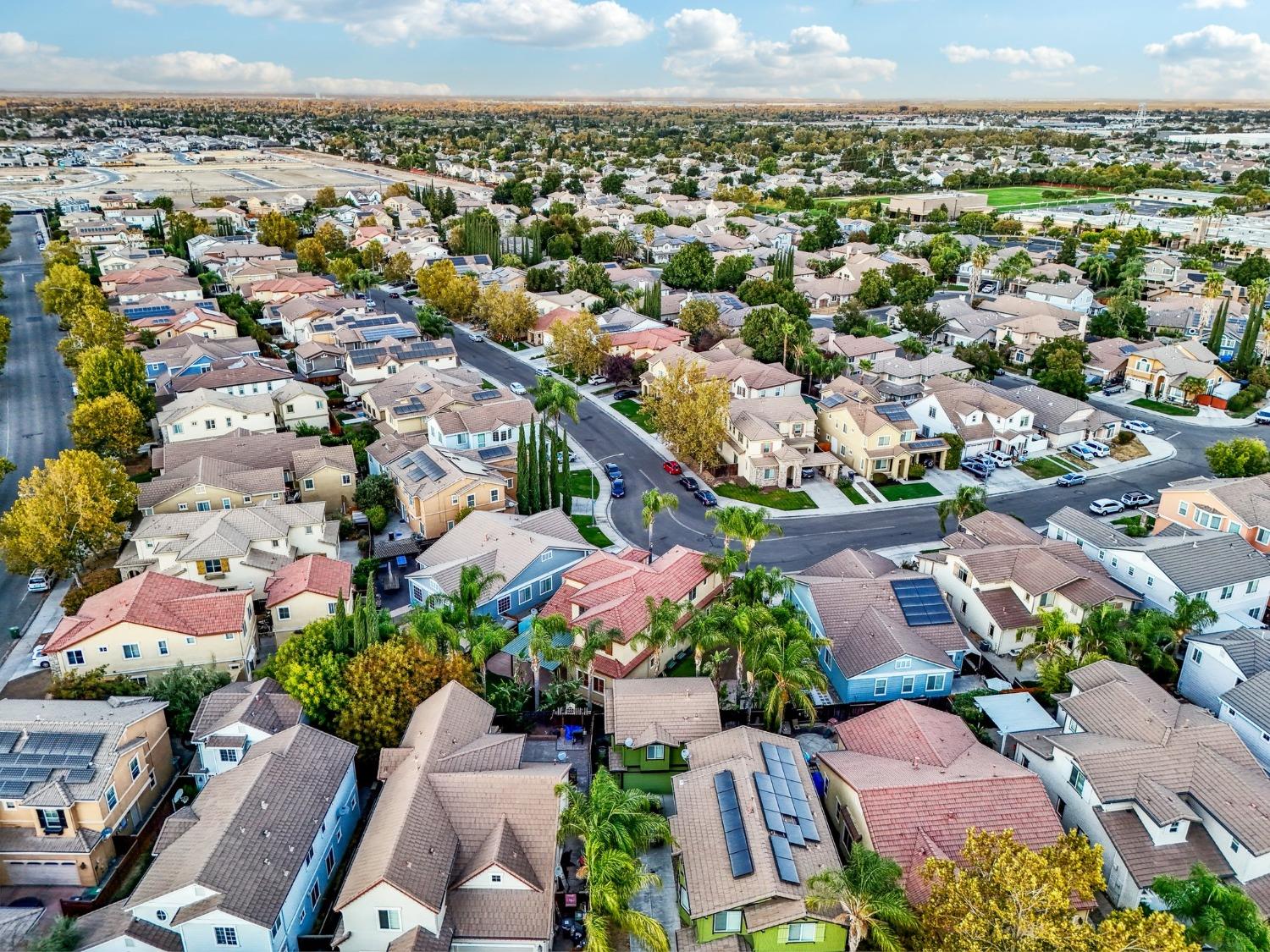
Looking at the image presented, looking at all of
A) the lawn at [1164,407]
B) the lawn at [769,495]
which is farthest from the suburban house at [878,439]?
the lawn at [1164,407]

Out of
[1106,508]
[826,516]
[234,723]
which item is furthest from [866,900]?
[1106,508]

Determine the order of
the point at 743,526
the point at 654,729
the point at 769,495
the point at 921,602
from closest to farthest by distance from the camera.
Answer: the point at 654,729 < the point at 921,602 < the point at 743,526 < the point at 769,495

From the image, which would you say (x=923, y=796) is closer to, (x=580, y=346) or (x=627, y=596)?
(x=627, y=596)

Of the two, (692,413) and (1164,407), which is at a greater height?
(692,413)

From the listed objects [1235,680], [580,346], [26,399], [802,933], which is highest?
Answer: [580,346]

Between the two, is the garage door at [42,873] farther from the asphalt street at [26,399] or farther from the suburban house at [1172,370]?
the suburban house at [1172,370]

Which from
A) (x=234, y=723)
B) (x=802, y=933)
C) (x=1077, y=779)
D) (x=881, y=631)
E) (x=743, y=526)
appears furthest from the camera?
(x=743, y=526)

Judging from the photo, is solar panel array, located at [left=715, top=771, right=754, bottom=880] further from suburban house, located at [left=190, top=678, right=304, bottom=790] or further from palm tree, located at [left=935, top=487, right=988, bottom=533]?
palm tree, located at [left=935, top=487, right=988, bottom=533]

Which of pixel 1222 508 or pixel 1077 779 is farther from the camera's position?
pixel 1222 508
